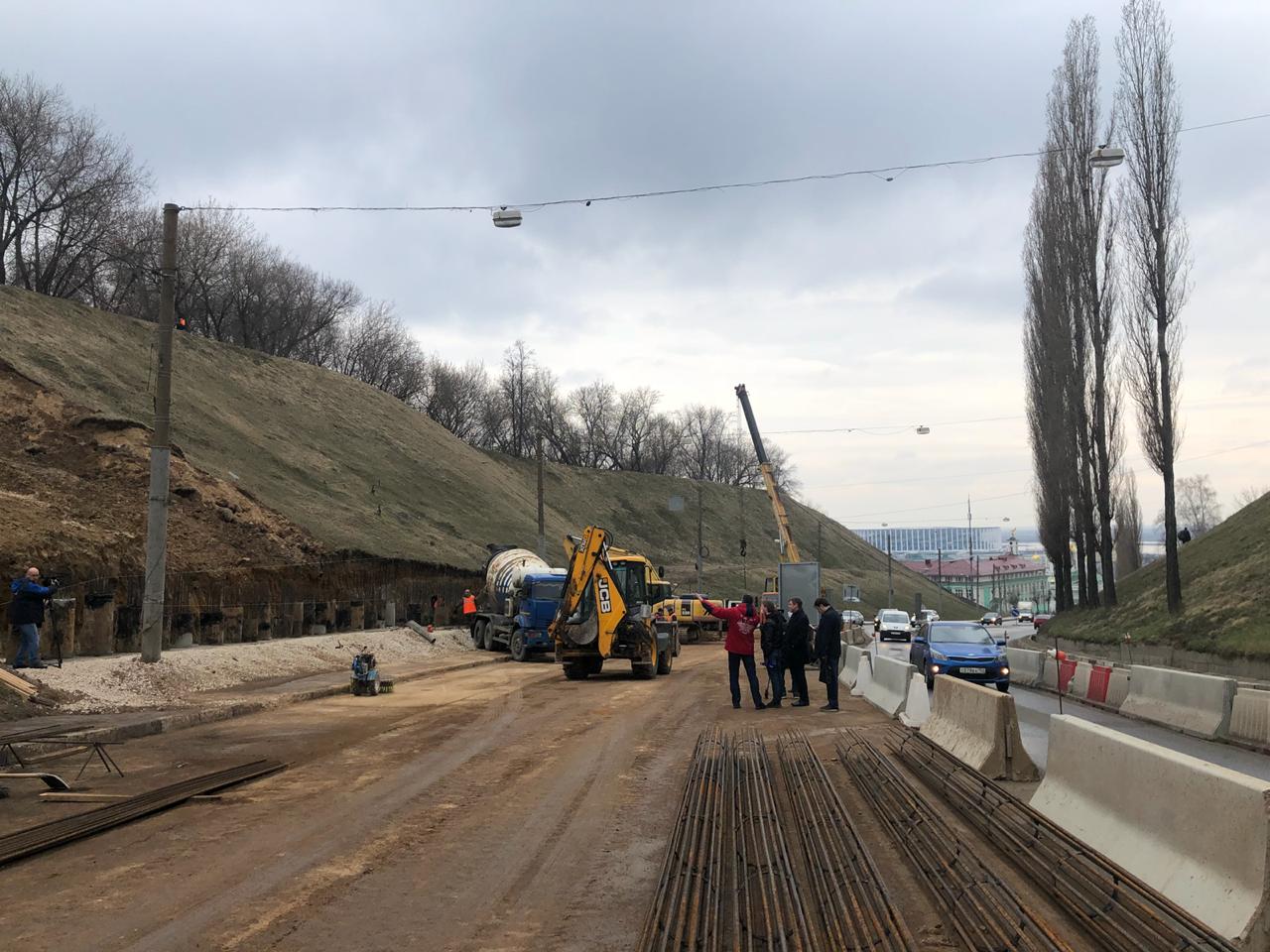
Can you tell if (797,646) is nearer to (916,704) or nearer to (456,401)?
(916,704)

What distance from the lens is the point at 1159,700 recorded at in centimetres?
1669

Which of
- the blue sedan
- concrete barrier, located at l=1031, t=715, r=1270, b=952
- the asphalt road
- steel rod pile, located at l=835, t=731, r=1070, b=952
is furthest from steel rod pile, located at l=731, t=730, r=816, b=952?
the blue sedan

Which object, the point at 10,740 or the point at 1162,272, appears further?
the point at 1162,272

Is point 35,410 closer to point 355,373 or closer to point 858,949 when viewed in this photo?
point 858,949

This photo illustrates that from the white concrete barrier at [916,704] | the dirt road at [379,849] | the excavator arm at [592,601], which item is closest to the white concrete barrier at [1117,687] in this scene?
the white concrete barrier at [916,704]

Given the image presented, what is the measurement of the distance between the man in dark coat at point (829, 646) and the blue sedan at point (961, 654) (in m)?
3.42

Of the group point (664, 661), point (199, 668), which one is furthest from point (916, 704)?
point (199, 668)

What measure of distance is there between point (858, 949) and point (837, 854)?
2.06 meters

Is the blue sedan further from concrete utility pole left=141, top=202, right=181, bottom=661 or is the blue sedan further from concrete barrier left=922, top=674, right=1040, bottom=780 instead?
concrete utility pole left=141, top=202, right=181, bottom=661

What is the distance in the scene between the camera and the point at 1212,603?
2992cm

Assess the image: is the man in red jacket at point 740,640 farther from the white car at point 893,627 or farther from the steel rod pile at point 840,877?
the white car at point 893,627

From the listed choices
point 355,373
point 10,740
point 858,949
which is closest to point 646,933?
point 858,949

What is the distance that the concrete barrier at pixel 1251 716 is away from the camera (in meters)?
13.6

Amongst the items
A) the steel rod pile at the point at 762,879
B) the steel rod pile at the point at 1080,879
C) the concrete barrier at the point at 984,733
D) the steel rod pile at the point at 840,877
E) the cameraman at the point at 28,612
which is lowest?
the steel rod pile at the point at 762,879
